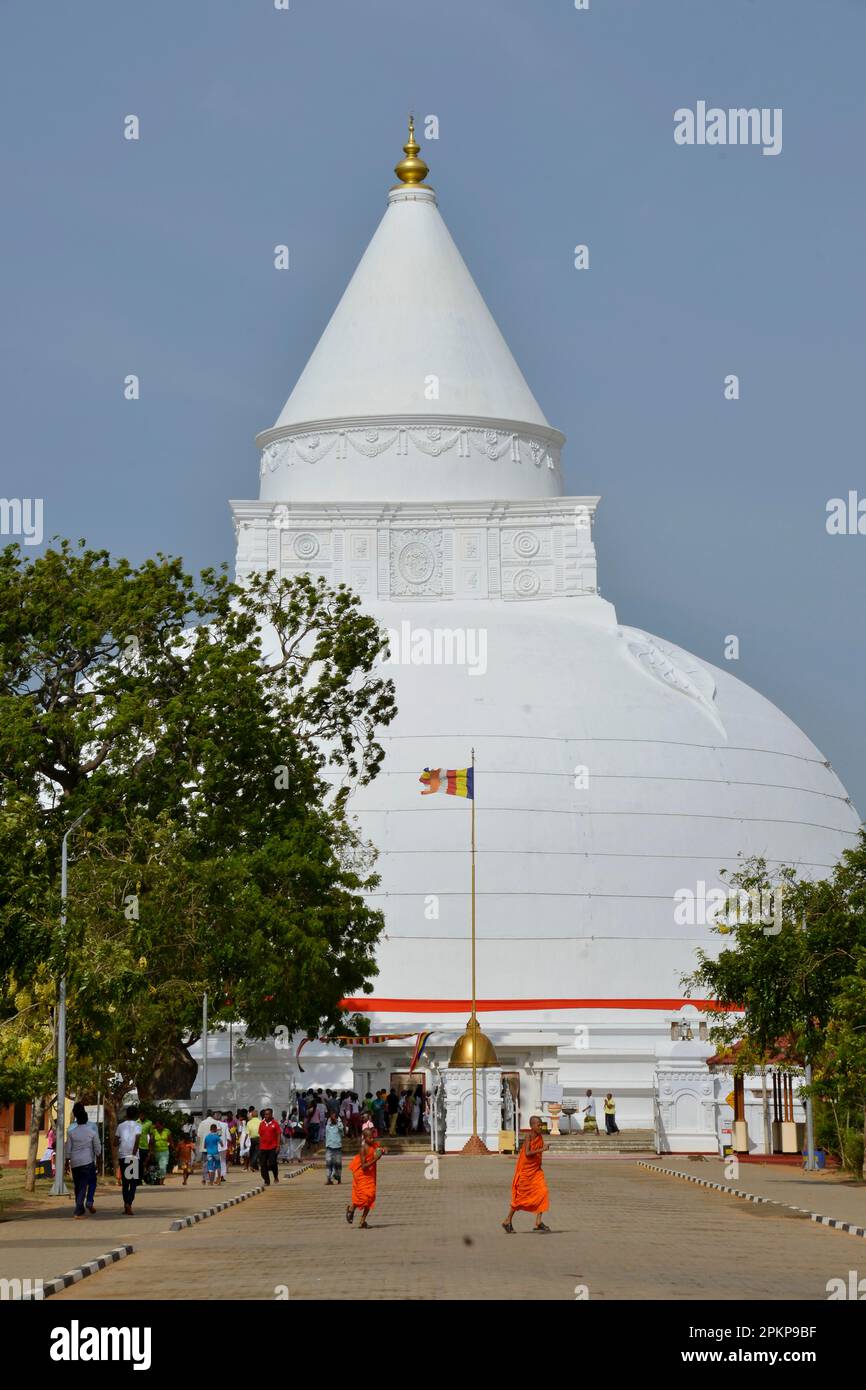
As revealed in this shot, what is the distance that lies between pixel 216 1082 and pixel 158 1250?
30.9 m

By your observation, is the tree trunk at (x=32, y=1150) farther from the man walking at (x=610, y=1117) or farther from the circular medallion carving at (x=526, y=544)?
the circular medallion carving at (x=526, y=544)

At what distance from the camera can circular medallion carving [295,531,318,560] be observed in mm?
66062

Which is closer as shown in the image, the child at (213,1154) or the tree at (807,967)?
the tree at (807,967)

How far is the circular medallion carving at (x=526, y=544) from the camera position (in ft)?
218

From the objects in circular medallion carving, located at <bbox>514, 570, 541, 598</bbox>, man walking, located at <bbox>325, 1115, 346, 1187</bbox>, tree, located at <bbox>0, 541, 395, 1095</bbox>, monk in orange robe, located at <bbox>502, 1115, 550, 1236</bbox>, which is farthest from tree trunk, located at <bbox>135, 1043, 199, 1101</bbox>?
circular medallion carving, located at <bbox>514, 570, 541, 598</bbox>

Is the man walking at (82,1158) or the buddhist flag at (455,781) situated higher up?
the buddhist flag at (455,781)

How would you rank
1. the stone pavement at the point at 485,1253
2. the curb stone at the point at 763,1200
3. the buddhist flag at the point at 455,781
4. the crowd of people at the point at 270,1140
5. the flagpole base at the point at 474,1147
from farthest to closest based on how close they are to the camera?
the buddhist flag at the point at 455,781, the flagpole base at the point at 474,1147, the crowd of people at the point at 270,1140, the curb stone at the point at 763,1200, the stone pavement at the point at 485,1253

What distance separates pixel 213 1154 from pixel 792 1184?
954 centimetres

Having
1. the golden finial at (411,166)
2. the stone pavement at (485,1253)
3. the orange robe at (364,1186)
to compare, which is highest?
the golden finial at (411,166)

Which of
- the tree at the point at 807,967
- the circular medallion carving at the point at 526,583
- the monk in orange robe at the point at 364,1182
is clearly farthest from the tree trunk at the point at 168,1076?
the circular medallion carving at the point at 526,583

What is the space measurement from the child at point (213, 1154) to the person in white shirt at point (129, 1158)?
4.90 metres

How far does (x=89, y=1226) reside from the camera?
26.8 metres

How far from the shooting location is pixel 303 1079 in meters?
54.1
